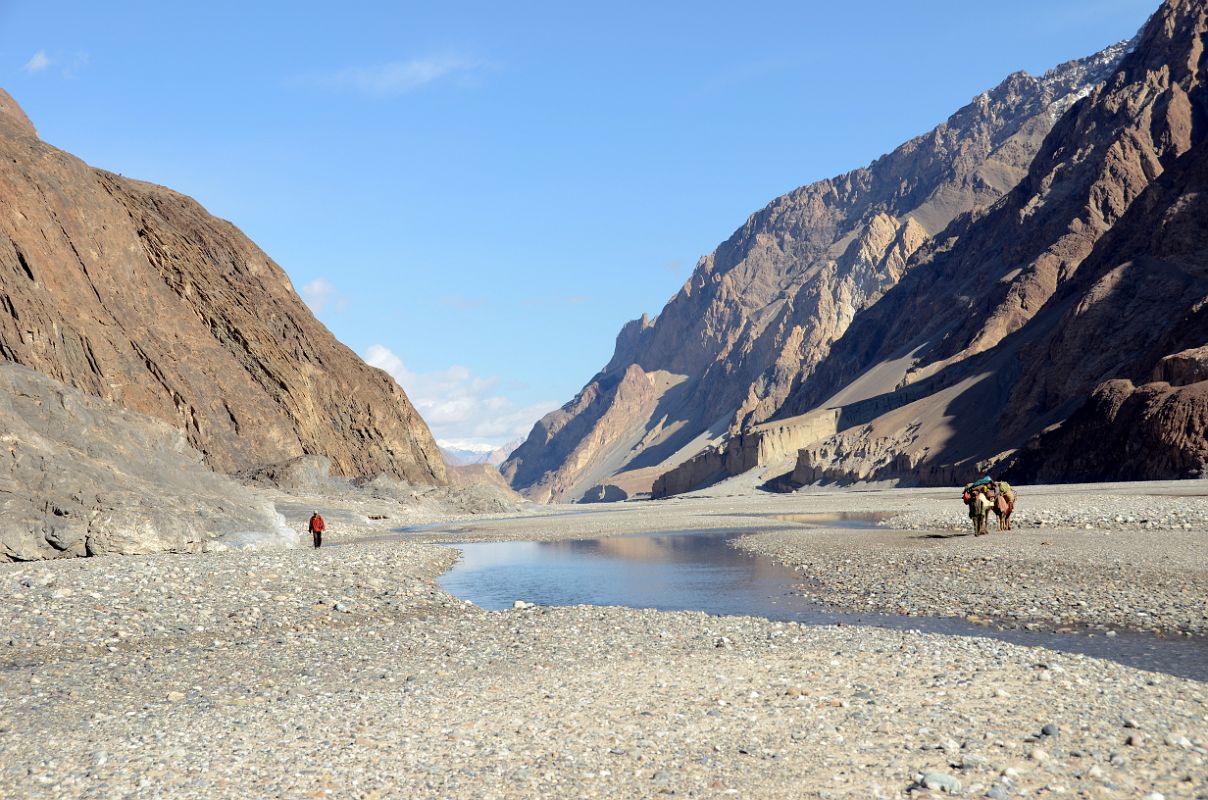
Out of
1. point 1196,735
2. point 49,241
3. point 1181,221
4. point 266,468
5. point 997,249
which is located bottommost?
point 1196,735

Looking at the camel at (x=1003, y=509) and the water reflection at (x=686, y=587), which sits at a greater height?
the camel at (x=1003, y=509)

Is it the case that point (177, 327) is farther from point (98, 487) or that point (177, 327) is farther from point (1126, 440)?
point (1126, 440)

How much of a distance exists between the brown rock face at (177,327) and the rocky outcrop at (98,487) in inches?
618

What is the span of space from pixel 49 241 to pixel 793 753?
199ft

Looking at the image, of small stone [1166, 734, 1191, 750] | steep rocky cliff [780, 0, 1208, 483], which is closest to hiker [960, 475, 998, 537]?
small stone [1166, 734, 1191, 750]

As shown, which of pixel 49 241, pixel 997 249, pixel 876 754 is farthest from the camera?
pixel 997 249

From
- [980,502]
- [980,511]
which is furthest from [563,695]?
[980,502]

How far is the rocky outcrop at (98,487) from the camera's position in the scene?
26.1m

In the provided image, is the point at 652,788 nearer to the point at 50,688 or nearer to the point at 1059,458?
the point at 50,688

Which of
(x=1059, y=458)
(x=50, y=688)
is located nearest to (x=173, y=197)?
(x=1059, y=458)

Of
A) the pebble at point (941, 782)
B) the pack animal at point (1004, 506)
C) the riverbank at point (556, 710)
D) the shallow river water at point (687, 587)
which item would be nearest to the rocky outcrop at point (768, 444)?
the shallow river water at point (687, 587)

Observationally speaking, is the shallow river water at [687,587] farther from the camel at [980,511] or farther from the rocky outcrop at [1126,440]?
the rocky outcrop at [1126,440]

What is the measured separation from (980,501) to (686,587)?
1300 cm

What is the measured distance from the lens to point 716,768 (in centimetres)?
877
